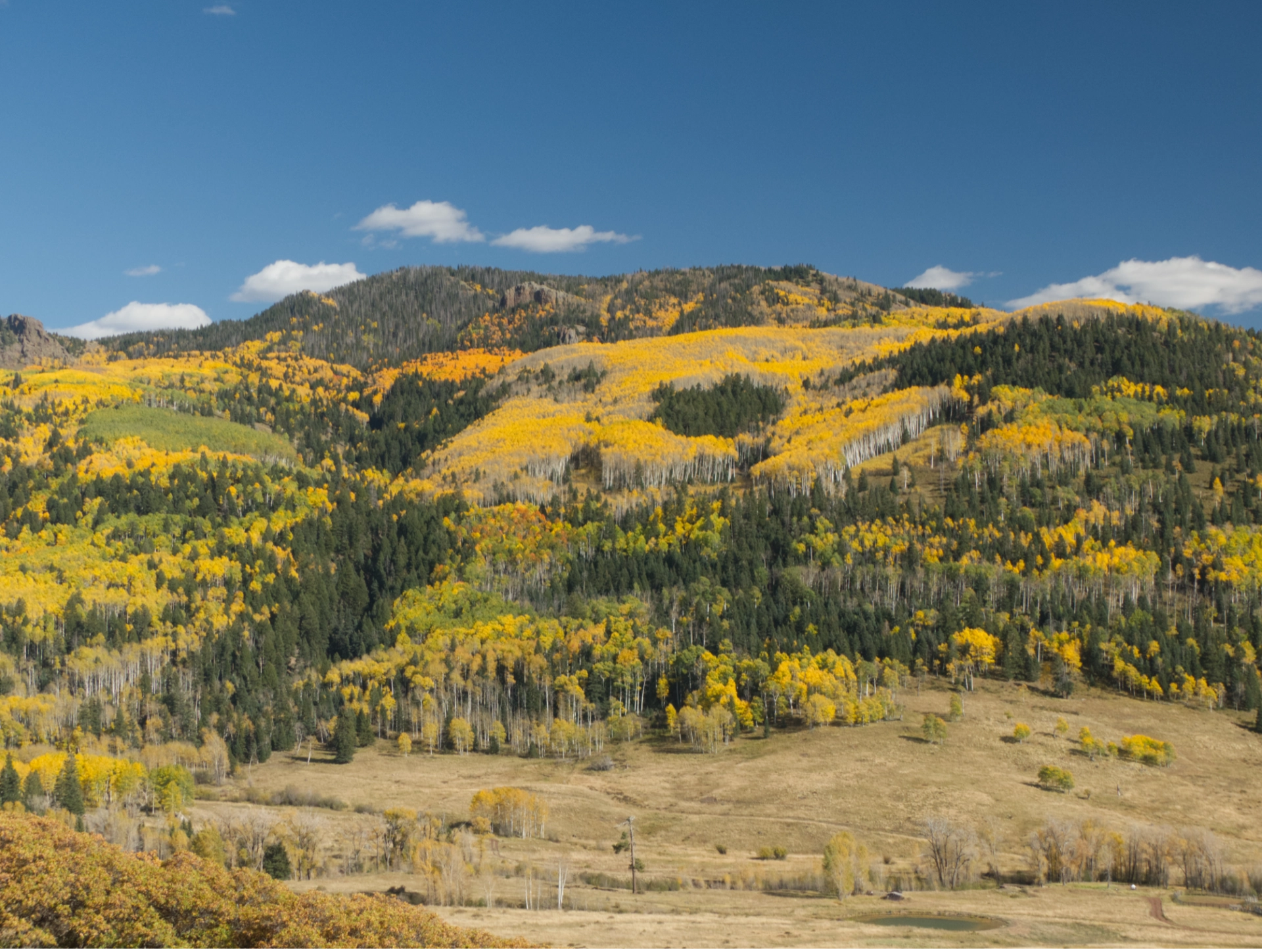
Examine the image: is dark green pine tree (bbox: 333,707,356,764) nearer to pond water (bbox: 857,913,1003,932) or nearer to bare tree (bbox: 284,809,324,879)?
bare tree (bbox: 284,809,324,879)

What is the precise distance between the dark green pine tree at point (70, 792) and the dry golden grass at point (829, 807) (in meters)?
13.2

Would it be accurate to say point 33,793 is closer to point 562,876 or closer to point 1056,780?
point 562,876

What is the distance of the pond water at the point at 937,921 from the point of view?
2913 inches

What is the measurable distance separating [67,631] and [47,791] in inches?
3304

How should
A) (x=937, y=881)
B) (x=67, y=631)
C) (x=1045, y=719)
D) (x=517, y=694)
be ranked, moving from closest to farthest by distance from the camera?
(x=937, y=881), (x=1045, y=719), (x=517, y=694), (x=67, y=631)

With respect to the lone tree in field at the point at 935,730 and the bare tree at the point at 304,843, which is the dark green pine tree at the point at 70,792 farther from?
the lone tree in field at the point at 935,730

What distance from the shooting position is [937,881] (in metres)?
91.1

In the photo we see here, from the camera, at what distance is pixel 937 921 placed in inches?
3044

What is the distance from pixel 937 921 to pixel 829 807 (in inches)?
1583

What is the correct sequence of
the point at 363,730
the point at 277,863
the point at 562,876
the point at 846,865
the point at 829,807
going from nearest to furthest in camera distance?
the point at 562,876
the point at 846,865
the point at 277,863
the point at 829,807
the point at 363,730

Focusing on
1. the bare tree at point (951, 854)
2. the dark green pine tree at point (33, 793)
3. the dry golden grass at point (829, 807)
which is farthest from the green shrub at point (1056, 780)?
the dark green pine tree at point (33, 793)

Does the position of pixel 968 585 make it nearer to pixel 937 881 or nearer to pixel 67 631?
pixel 937 881

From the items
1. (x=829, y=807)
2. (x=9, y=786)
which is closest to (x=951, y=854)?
(x=829, y=807)

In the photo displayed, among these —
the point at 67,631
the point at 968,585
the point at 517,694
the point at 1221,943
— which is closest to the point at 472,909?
the point at 1221,943
